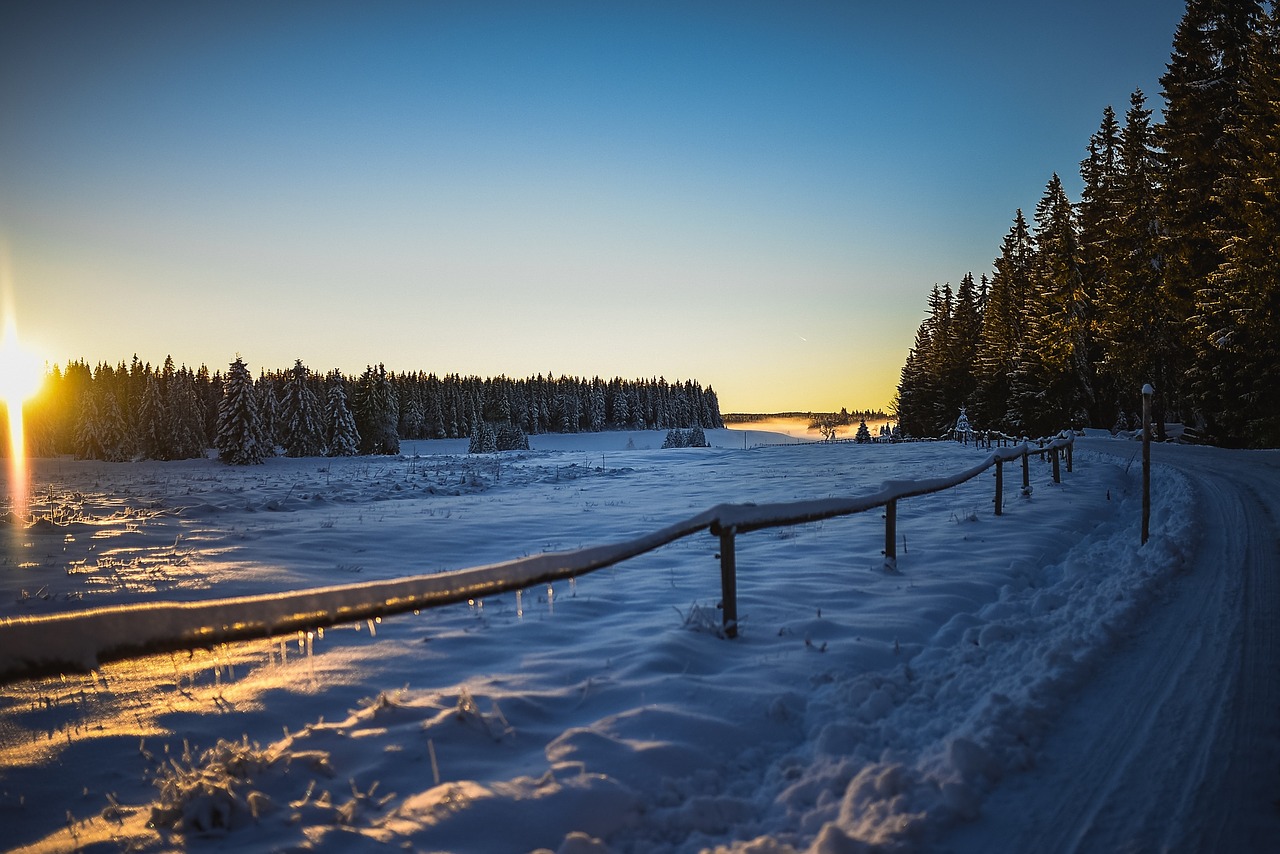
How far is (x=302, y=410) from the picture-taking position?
71.2 m

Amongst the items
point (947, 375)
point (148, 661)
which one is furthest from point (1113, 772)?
point (947, 375)

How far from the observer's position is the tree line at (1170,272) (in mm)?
24172

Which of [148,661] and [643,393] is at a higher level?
[643,393]

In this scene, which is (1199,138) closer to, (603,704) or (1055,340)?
(1055,340)

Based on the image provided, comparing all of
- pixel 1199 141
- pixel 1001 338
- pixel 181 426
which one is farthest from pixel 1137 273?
pixel 181 426

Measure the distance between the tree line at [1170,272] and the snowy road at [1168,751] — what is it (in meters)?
22.1

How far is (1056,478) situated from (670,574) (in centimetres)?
1239

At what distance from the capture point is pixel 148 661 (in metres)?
5.92

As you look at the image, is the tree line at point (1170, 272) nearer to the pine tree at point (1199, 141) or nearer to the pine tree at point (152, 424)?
the pine tree at point (1199, 141)

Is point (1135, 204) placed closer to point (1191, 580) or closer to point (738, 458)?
point (738, 458)

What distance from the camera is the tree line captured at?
2417 cm

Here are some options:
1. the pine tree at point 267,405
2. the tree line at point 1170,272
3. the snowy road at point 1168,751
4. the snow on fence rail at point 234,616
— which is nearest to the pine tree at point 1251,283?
the tree line at point 1170,272

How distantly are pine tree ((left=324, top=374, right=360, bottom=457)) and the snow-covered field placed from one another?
58.8 m

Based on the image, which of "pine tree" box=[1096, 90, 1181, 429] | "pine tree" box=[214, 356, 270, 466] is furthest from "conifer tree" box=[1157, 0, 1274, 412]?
"pine tree" box=[214, 356, 270, 466]
